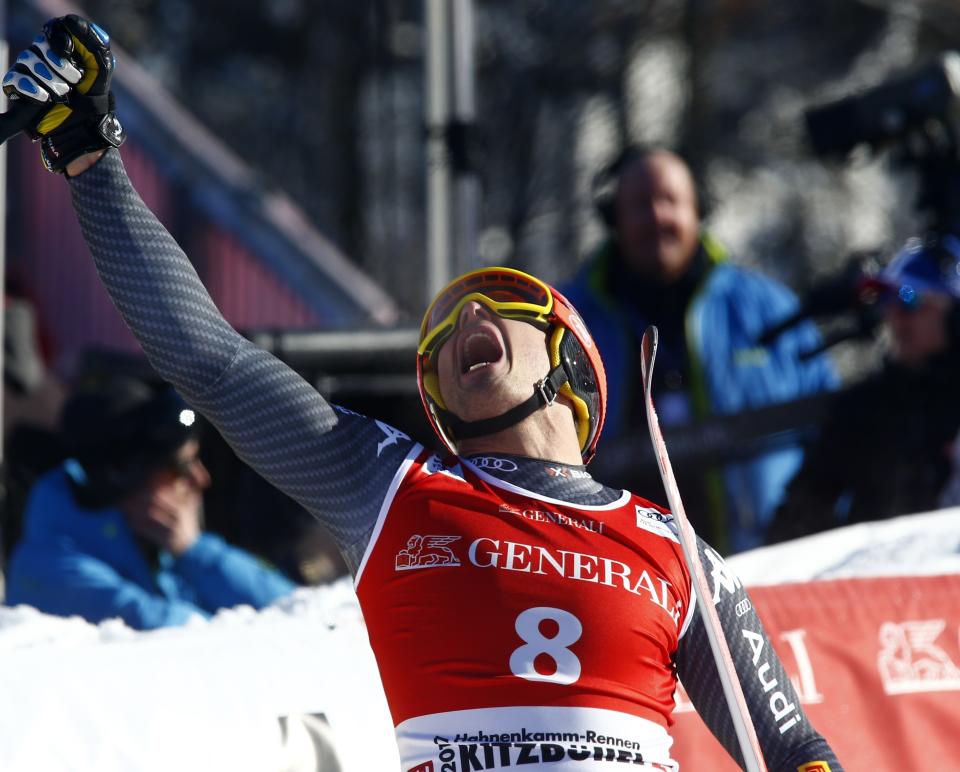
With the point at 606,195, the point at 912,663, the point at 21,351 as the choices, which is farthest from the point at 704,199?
the point at 21,351

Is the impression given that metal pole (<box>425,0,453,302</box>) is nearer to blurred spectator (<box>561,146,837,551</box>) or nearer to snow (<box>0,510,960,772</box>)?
blurred spectator (<box>561,146,837,551</box>)

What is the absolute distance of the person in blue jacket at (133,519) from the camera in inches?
144

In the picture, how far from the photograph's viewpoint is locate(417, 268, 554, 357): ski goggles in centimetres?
237

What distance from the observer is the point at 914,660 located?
3.05m

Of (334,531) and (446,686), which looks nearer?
(446,686)

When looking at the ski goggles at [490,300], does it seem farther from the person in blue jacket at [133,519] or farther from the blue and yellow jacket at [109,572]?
the person in blue jacket at [133,519]

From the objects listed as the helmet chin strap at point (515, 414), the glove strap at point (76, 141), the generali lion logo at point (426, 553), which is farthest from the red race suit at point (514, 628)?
the glove strap at point (76, 141)

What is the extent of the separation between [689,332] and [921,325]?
0.66 meters

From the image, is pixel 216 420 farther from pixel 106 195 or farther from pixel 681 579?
pixel 681 579

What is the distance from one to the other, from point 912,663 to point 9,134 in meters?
2.05

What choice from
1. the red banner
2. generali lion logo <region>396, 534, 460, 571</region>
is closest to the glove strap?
generali lion logo <region>396, 534, 460, 571</region>

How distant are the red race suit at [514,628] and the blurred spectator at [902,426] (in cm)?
212

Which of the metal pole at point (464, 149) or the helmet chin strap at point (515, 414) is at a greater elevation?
the metal pole at point (464, 149)

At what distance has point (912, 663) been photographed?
3045mm
